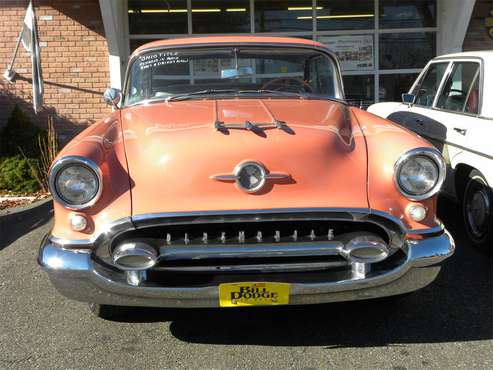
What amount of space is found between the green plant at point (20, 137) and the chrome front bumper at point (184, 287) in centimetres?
532

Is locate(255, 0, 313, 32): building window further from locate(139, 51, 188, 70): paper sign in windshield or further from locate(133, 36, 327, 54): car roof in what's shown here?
locate(139, 51, 188, 70): paper sign in windshield

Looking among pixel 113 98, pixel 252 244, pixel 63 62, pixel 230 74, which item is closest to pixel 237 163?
pixel 252 244

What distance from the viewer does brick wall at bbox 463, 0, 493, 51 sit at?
963 cm

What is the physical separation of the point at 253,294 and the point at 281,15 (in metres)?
8.06

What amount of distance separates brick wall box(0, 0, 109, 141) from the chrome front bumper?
6892 millimetres

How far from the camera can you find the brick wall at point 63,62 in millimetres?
9133

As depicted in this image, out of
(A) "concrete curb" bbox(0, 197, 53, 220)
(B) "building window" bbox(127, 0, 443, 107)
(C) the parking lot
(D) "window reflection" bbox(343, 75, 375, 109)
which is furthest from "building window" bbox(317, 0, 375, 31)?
(C) the parking lot

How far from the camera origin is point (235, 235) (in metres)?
2.89

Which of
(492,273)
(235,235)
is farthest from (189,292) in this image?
(492,273)

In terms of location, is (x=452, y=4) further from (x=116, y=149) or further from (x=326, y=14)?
(x=116, y=149)

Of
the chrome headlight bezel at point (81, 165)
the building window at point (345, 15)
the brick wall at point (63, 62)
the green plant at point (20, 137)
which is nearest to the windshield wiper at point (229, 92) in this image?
the chrome headlight bezel at point (81, 165)

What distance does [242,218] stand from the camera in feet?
9.15

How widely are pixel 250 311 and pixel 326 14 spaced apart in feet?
25.3

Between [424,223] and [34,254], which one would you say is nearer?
[424,223]
